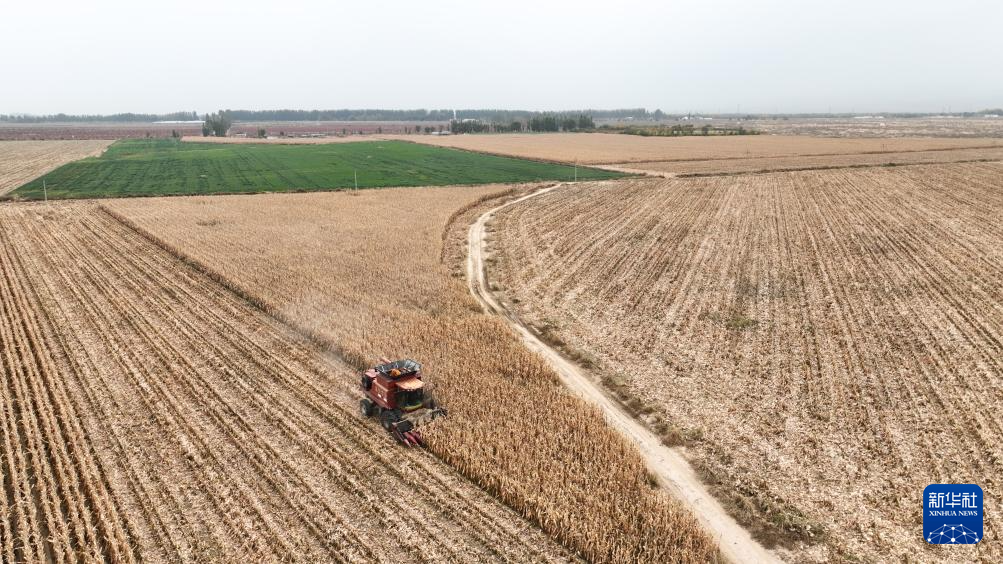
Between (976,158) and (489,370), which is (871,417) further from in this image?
(976,158)

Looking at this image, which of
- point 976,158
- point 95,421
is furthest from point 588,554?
point 976,158

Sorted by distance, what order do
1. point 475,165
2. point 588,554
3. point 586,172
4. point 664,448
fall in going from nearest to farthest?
point 588,554
point 664,448
point 586,172
point 475,165

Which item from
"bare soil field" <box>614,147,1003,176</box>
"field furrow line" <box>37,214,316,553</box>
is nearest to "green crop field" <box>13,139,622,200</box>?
"bare soil field" <box>614,147,1003,176</box>

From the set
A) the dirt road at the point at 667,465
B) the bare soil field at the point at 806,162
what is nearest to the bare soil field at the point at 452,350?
the dirt road at the point at 667,465

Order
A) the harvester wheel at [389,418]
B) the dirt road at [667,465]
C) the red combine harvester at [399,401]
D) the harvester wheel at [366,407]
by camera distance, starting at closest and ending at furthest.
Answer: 1. the dirt road at [667,465]
2. the red combine harvester at [399,401]
3. the harvester wheel at [389,418]
4. the harvester wheel at [366,407]

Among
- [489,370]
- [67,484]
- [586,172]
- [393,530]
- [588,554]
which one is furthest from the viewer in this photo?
[586,172]

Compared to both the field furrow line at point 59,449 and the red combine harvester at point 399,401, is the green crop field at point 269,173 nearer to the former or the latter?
the field furrow line at point 59,449

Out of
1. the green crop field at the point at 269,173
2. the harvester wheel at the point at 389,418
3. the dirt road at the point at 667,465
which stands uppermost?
the green crop field at the point at 269,173

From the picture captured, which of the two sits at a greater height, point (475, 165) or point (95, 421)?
point (475, 165)
